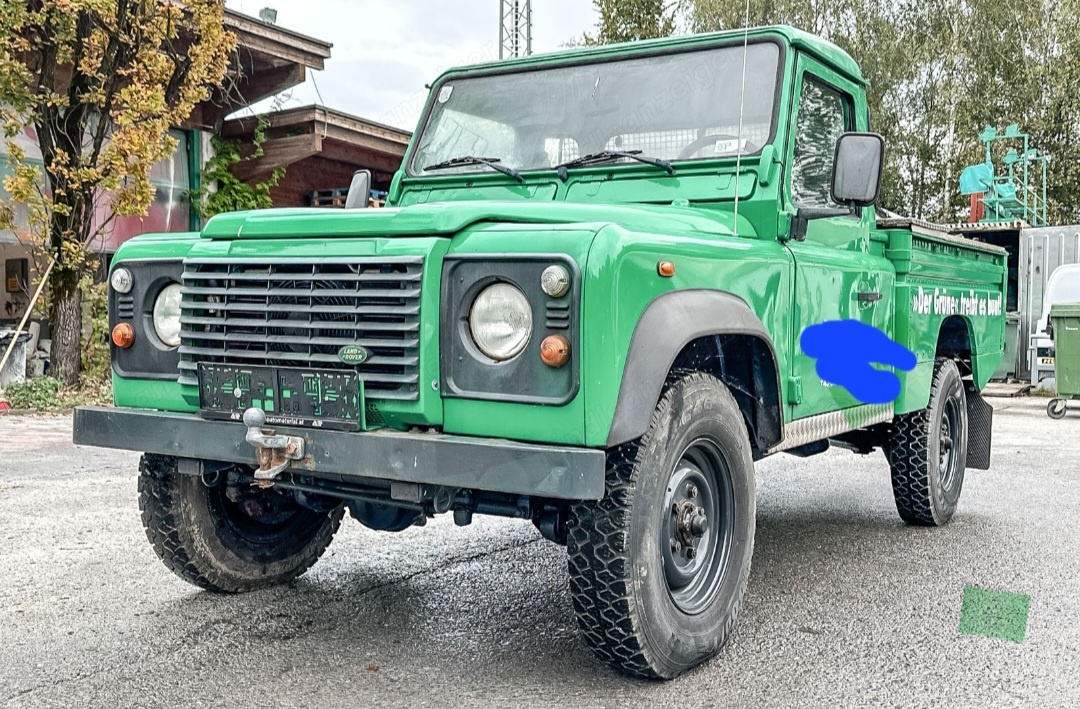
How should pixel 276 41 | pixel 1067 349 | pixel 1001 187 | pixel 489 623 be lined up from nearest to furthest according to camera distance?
pixel 489 623 → pixel 1067 349 → pixel 276 41 → pixel 1001 187

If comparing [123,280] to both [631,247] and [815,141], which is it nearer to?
[631,247]

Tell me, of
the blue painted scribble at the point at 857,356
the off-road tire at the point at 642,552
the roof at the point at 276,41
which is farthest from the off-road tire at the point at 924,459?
the roof at the point at 276,41

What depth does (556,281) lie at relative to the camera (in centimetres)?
279

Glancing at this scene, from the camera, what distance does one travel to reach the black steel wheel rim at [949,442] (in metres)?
5.96

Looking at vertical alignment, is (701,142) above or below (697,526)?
above

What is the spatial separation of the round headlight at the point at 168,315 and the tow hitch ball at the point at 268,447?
59 centimetres

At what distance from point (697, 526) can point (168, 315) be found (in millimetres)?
1950

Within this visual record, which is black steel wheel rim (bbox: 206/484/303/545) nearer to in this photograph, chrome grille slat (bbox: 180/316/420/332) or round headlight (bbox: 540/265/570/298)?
chrome grille slat (bbox: 180/316/420/332)

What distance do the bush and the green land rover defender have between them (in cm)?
742

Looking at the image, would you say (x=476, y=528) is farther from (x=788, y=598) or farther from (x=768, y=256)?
(x=768, y=256)

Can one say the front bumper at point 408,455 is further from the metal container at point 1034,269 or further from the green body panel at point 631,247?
the metal container at point 1034,269

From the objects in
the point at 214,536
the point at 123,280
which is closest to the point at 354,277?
the point at 123,280

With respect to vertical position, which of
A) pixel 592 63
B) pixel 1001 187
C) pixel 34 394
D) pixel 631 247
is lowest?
pixel 34 394

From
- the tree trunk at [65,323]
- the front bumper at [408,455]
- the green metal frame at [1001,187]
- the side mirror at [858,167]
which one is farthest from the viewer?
the green metal frame at [1001,187]
